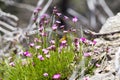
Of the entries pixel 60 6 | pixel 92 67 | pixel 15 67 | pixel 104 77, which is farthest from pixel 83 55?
pixel 60 6

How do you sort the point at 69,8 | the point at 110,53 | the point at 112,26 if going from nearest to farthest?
the point at 110,53 < the point at 112,26 < the point at 69,8

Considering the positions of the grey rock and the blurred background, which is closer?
the grey rock

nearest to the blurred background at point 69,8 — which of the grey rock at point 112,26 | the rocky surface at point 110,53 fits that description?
the grey rock at point 112,26

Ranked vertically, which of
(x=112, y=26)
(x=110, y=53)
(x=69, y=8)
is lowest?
(x=110, y=53)

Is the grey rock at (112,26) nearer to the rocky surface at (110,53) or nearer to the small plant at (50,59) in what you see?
the rocky surface at (110,53)

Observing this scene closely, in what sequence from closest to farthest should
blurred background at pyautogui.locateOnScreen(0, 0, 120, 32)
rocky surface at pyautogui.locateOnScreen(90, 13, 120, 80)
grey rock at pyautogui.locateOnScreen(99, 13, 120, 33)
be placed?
1. rocky surface at pyautogui.locateOnScreen(90, 13, 120, 80)
2. grey rock at pyautogui.locateOnScreen(99, 13, 120, 33)
3. blurred background at pyautogui.locateOnScreen(0, 0, 120, 32)

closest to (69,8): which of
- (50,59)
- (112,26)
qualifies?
(112,26)

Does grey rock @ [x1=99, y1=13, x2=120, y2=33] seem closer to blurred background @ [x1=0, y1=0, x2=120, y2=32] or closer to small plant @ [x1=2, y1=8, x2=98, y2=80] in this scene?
small plant @ [x1=2, y1=8, x2=98, y2=80]

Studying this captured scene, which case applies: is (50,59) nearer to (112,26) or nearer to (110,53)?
(110,53)

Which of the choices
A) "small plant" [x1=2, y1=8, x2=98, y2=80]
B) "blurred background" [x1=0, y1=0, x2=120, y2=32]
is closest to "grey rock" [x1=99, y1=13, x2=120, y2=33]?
"small plant" [x1=2, y1=8, x2=98, y2=80]

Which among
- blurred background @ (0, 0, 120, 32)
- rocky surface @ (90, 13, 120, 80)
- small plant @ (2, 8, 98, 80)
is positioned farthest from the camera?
blurred background @ (0, 0, 120, 32)
